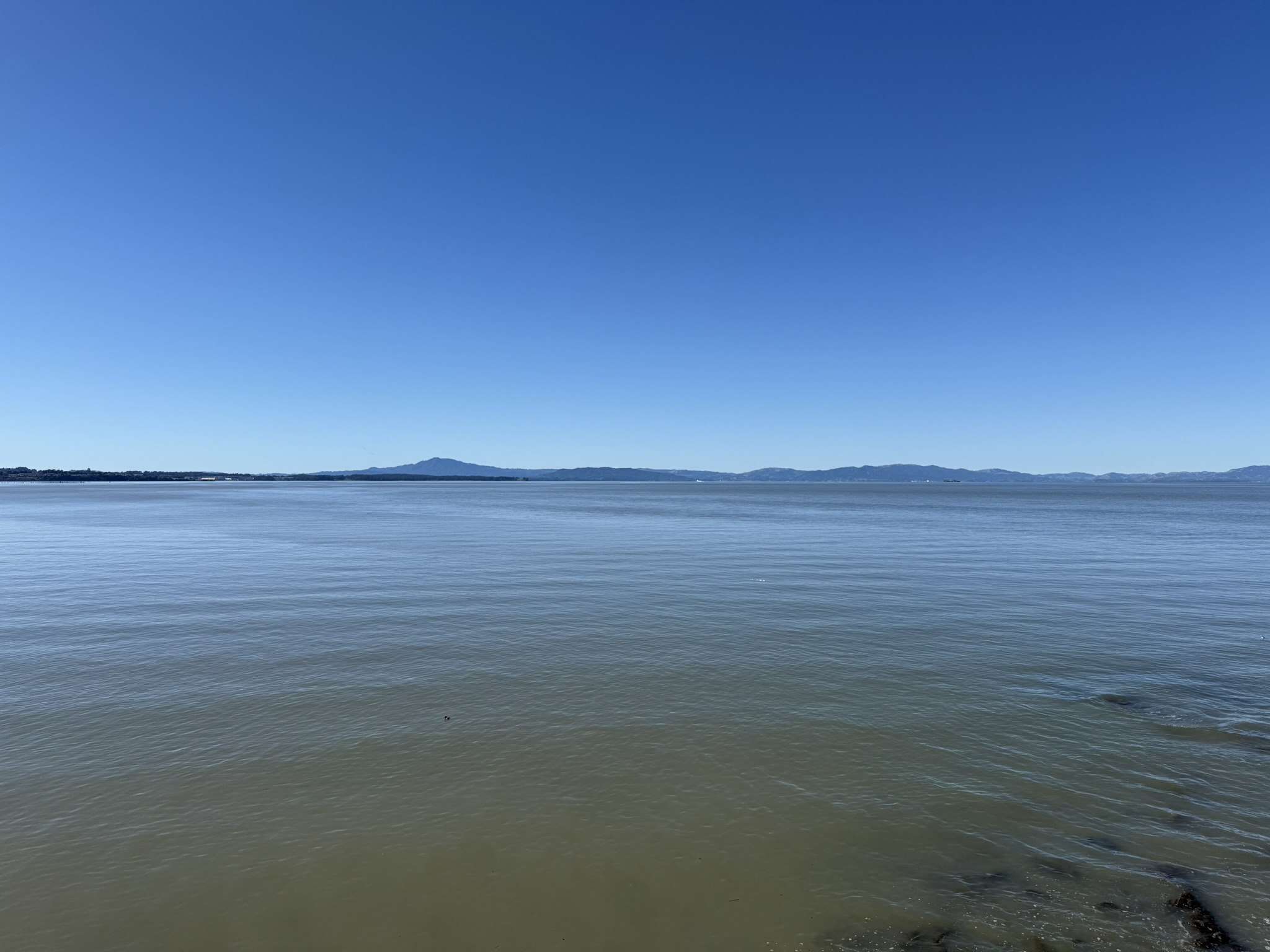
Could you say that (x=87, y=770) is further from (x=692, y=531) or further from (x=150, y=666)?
(x=692, y=531)

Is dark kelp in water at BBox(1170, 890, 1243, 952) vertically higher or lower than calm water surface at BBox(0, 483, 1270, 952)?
lower

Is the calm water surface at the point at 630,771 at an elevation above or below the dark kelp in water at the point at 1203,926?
above

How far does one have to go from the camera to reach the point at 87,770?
9.18m

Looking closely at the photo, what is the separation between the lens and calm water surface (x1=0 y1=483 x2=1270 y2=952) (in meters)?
6.41

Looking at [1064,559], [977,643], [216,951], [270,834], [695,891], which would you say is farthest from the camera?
[1064,559]

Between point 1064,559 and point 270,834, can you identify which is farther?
point 1064,559

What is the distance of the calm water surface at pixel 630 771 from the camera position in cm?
641

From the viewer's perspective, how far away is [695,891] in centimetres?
675

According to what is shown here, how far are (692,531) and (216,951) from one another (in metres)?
44.8

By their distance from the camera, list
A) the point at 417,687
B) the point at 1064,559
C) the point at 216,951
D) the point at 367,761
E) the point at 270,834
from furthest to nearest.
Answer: the point at 1064,559
the point at 417,687
the point at 367,761
the point at 270,834
the point at 216,951

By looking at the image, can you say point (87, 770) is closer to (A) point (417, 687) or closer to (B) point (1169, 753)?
(A) point (417, 687)

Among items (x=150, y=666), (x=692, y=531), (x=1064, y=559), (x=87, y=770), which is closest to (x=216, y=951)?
(x=87, y=770)

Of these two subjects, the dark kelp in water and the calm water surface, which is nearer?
the dark kelp in water

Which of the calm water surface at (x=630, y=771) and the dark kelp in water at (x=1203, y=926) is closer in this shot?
the dark kelp in water at (x=1203, y=926)
